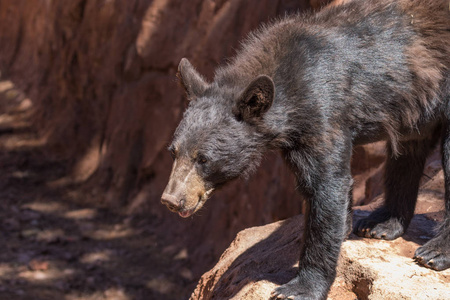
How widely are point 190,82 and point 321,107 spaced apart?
84cm

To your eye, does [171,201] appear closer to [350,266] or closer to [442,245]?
[350,266]

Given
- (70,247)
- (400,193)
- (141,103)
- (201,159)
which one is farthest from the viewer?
(141,103)

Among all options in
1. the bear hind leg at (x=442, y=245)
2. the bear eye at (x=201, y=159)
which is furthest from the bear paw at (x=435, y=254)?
the bear eye at (x=201, y=159)

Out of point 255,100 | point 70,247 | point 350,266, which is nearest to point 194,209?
point 255,100

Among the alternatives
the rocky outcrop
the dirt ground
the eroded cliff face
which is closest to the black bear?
the rocky outcrop

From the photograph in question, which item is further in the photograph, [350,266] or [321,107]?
[350,266]

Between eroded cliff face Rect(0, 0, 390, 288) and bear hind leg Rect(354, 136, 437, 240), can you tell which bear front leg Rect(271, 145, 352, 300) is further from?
eroded cliff face Rect(0, 0, 390, 288)

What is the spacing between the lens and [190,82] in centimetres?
366

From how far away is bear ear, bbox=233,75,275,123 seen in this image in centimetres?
325

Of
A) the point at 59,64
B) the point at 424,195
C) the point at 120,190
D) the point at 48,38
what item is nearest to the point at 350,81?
the point at 424,195

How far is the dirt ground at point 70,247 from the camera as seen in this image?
24.1 ft

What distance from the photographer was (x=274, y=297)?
356cm

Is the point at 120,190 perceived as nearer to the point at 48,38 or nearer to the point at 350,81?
the point at 48,38

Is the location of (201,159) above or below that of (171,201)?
above
